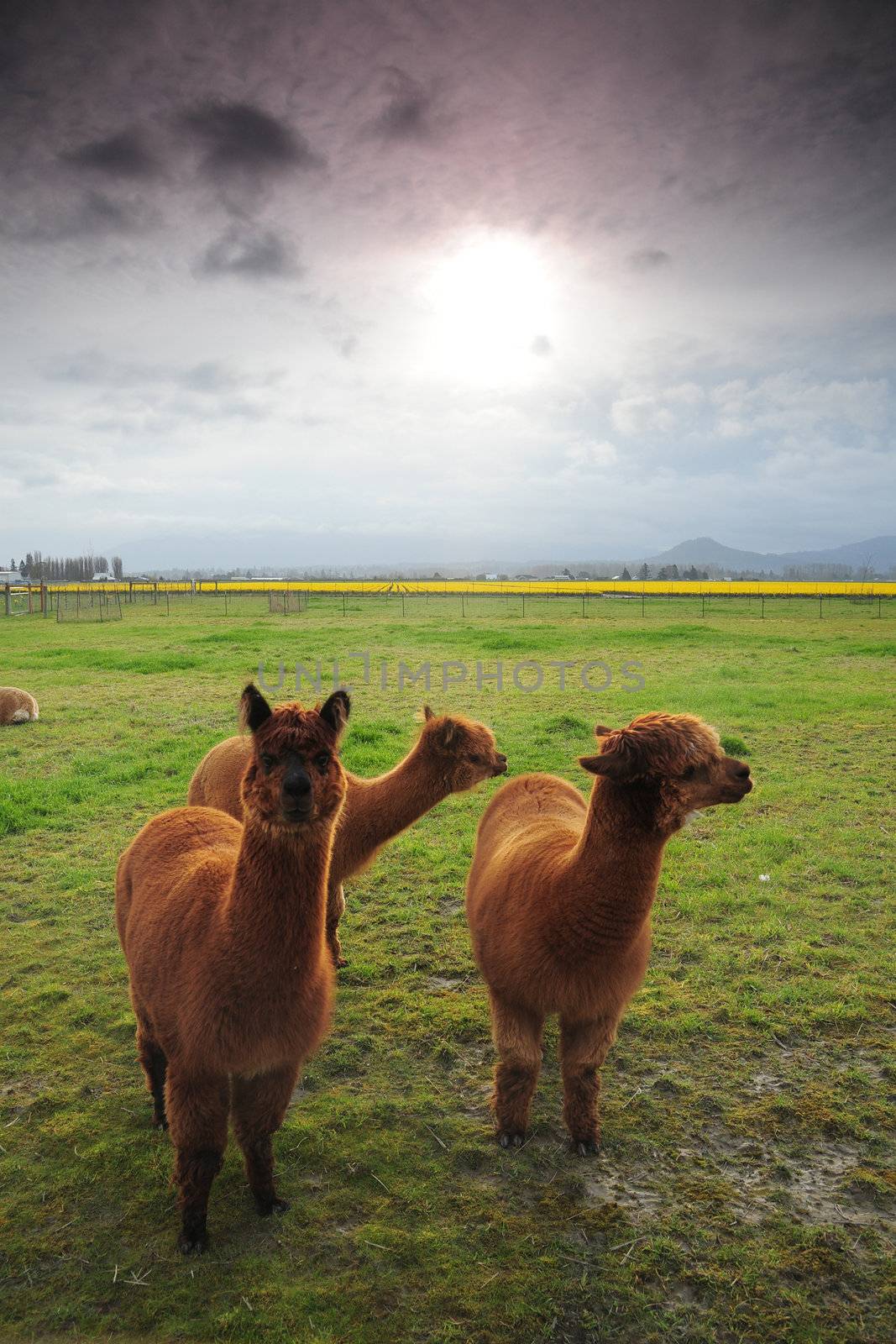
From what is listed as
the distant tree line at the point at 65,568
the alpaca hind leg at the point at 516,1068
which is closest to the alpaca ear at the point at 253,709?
the alpaca hind leg at the point at 516,1068

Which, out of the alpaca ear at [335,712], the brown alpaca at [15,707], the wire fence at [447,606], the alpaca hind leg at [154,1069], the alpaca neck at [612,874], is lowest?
the alpaca hind leg at [154,1069]

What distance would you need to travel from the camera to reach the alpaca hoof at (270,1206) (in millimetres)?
3086

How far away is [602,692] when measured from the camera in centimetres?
1418

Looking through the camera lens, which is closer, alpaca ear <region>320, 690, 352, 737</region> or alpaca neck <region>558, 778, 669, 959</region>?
alpaca ear <region>320, 690, 352, 737</region>

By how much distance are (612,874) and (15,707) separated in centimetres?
1167

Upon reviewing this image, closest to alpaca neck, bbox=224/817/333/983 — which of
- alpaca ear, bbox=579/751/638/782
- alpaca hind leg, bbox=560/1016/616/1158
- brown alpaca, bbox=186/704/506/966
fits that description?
alpaca ear, bbox=579/751/638/782

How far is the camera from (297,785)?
101 inches

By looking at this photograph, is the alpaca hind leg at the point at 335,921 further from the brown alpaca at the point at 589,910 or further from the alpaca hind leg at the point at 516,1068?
the alpaca hind leg at the point at 516,1068

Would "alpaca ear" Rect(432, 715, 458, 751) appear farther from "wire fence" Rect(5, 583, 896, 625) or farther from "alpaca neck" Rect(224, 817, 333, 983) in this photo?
"wire fence" Rect(5, 583, 896, 625)

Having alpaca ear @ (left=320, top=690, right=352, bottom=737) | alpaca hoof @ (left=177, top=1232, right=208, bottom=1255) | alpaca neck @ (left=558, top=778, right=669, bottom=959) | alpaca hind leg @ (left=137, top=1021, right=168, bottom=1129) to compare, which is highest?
alpaca ear @ (left=320, top=690, right=352, bottom=737)

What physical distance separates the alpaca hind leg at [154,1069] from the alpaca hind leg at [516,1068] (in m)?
1.65

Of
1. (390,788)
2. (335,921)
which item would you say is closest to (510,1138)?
(335,921)

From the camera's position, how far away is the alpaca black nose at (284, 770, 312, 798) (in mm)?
2564

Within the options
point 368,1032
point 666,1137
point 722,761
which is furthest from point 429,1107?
point 722,761
